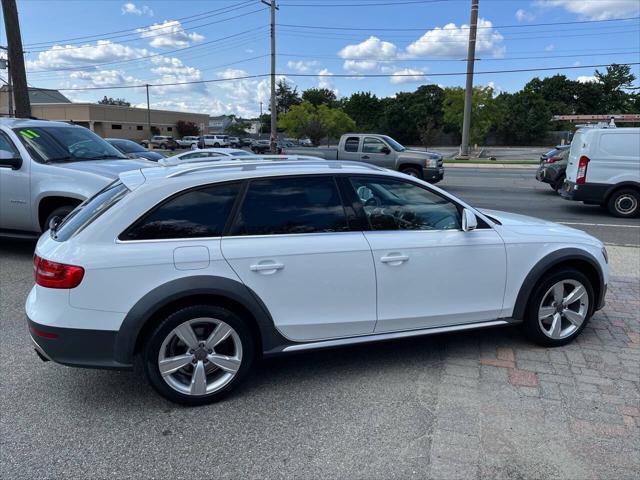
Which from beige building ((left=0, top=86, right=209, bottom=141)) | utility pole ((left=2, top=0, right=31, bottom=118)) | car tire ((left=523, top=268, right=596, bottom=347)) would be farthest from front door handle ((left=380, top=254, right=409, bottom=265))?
beige building ((left=0, top=86, right=209, bottom=141))

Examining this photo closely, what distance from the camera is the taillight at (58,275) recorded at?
120 inches

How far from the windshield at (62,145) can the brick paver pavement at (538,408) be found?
224 inches

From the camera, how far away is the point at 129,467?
2.74m

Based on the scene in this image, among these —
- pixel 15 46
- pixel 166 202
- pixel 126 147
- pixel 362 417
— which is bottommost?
pixel 362 417

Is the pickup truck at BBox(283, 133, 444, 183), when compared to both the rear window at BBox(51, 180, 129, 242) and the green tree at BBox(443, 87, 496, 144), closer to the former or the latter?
the rear window at BBox(51, 180, 129, 242)

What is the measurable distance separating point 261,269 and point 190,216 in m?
0.57

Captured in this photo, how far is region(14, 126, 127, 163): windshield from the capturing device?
6.90 meters

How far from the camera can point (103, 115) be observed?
71.4 m

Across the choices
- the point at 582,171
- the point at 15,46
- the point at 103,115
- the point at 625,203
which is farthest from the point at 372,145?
the point at 103,115

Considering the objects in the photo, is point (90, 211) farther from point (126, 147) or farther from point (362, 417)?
point (126, 147)

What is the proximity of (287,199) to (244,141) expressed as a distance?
2547 inches

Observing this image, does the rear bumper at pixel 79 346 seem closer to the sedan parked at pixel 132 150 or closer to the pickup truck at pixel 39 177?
the pickup truck at pixel 39 177

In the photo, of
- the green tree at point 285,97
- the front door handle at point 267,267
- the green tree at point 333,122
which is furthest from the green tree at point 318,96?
the front door handle at point 267,267

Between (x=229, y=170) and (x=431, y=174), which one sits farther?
(x=431, y=174)
